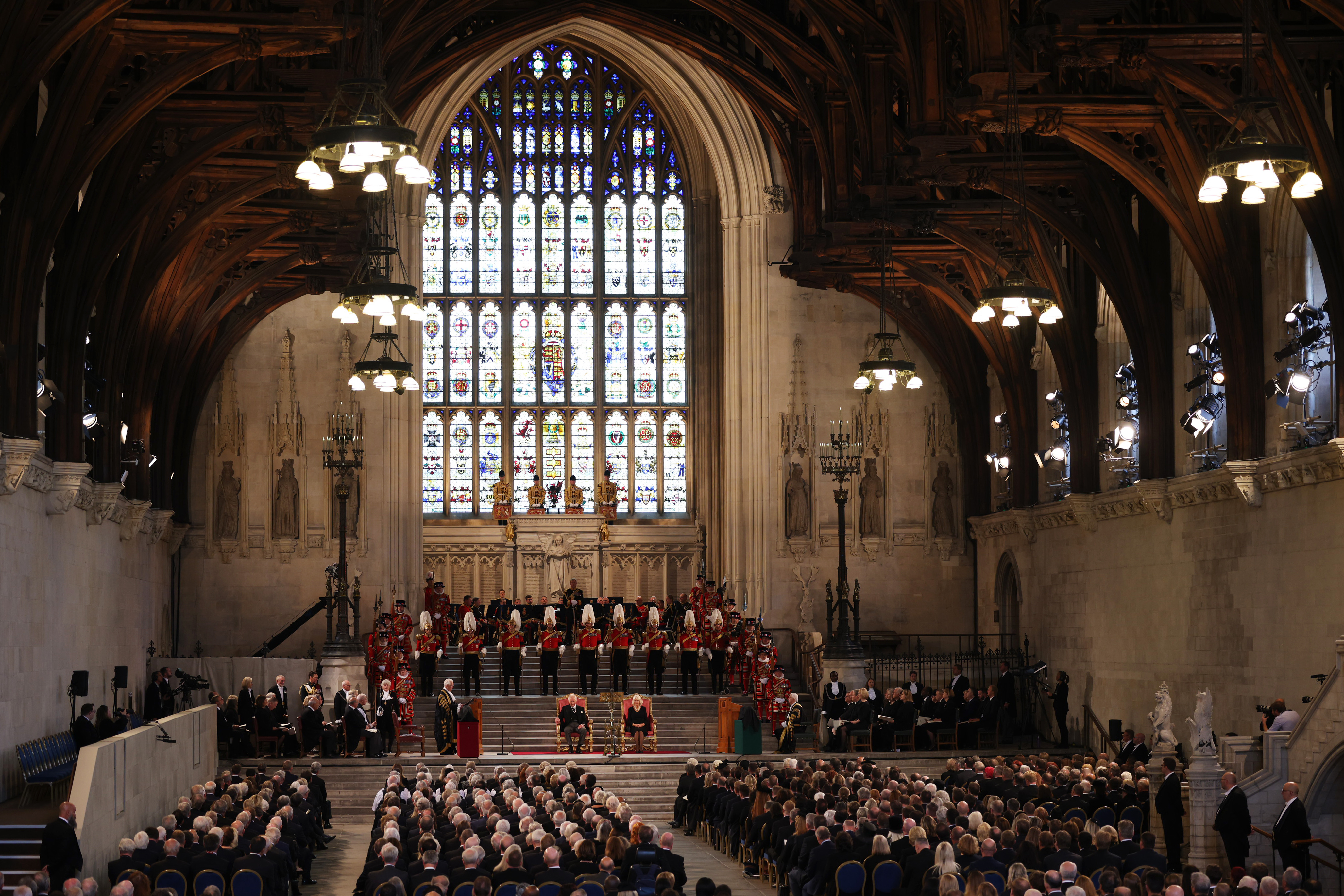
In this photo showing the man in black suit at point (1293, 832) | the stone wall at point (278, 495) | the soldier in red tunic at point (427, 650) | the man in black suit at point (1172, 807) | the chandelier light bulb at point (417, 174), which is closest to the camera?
the chandelier light bulb at point (417, 174)

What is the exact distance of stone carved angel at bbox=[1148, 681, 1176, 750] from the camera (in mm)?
22078

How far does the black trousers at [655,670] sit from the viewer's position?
106ft

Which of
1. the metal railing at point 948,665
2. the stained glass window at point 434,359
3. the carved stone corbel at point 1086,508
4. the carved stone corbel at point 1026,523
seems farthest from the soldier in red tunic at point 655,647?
the stained glass window at point 434,359

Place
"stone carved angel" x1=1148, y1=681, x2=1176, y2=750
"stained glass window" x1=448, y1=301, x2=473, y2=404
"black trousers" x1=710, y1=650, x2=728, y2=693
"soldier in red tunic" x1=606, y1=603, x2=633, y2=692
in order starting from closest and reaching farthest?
"stone carved angel" x1=1148, y1=681, x2=1176, y2=750 → "soldier in red tunic" x1=606, y1=603, x2=633, y2=692 → "black trousers" x1=710, y1=650, x2=728, y2=693 → "stained glass window" x1=448, y1=301, x2=473, y2=404

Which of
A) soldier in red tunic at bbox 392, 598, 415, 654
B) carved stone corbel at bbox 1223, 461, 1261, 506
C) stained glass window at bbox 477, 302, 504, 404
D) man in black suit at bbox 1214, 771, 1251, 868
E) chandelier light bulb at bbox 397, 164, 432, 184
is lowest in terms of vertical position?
man in black suit at bbox 1214, 771, 1251, 868

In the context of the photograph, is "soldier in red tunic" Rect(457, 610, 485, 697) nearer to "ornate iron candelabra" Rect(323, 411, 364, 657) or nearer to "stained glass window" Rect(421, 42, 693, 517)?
"ornate iron candelabra" Rect(323, 411, 364, 657)

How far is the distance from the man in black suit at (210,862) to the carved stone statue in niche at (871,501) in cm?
2452

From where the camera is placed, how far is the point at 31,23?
18.4 metres

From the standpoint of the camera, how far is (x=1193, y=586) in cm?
2558

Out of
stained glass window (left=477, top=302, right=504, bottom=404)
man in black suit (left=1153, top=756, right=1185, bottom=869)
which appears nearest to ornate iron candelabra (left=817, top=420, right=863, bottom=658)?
stained glass window (left=477, top=302, right=504, bottom=404)

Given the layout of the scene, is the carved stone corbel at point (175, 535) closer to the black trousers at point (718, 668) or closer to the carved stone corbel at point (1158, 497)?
the black trousers at point (718, 668)

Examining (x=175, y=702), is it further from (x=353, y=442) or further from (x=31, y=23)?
(x=31, y=23)

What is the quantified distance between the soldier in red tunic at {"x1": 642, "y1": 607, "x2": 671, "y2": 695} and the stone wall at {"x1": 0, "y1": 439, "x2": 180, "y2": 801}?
973 cm

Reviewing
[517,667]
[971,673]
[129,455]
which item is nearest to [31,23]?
[129,455]
